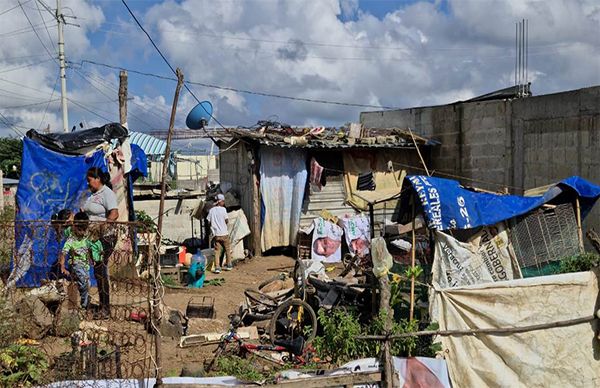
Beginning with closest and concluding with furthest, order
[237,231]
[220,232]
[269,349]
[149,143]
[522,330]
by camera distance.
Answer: [522,330]
[269,349]
[220,232]
[237,231]
[149,143]

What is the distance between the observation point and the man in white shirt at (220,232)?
44.8 ft

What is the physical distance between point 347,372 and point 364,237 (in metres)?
9.31

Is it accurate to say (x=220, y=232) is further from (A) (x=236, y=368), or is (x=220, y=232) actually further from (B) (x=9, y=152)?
(B) (x=9, y=152)

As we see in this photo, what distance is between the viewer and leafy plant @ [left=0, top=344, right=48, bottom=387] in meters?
5.44

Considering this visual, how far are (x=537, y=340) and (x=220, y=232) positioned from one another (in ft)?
28.7

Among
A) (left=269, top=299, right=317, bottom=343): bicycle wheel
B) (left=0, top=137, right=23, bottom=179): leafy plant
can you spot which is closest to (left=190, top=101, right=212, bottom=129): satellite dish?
(left=269, top=299, right=317, bottom=343): bicycle wheel

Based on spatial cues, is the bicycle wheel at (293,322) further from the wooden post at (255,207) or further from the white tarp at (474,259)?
the wooden post at (255,207)

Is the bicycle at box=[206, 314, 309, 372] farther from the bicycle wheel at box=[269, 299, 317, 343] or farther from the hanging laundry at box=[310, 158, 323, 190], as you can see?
the hanging laundry at box=[310, 158, 323, 190]

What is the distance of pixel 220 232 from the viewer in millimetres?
13727

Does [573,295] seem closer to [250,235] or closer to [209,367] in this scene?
[209,367]

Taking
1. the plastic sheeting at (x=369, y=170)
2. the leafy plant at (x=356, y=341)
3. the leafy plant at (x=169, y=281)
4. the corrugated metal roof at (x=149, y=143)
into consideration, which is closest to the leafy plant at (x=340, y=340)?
the leafy plant at (x=356, y=341)

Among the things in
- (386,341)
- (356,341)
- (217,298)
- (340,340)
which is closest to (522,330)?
(386,341)

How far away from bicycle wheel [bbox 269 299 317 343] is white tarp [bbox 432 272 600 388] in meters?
2.11

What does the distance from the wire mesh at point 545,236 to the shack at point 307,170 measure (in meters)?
5.78
